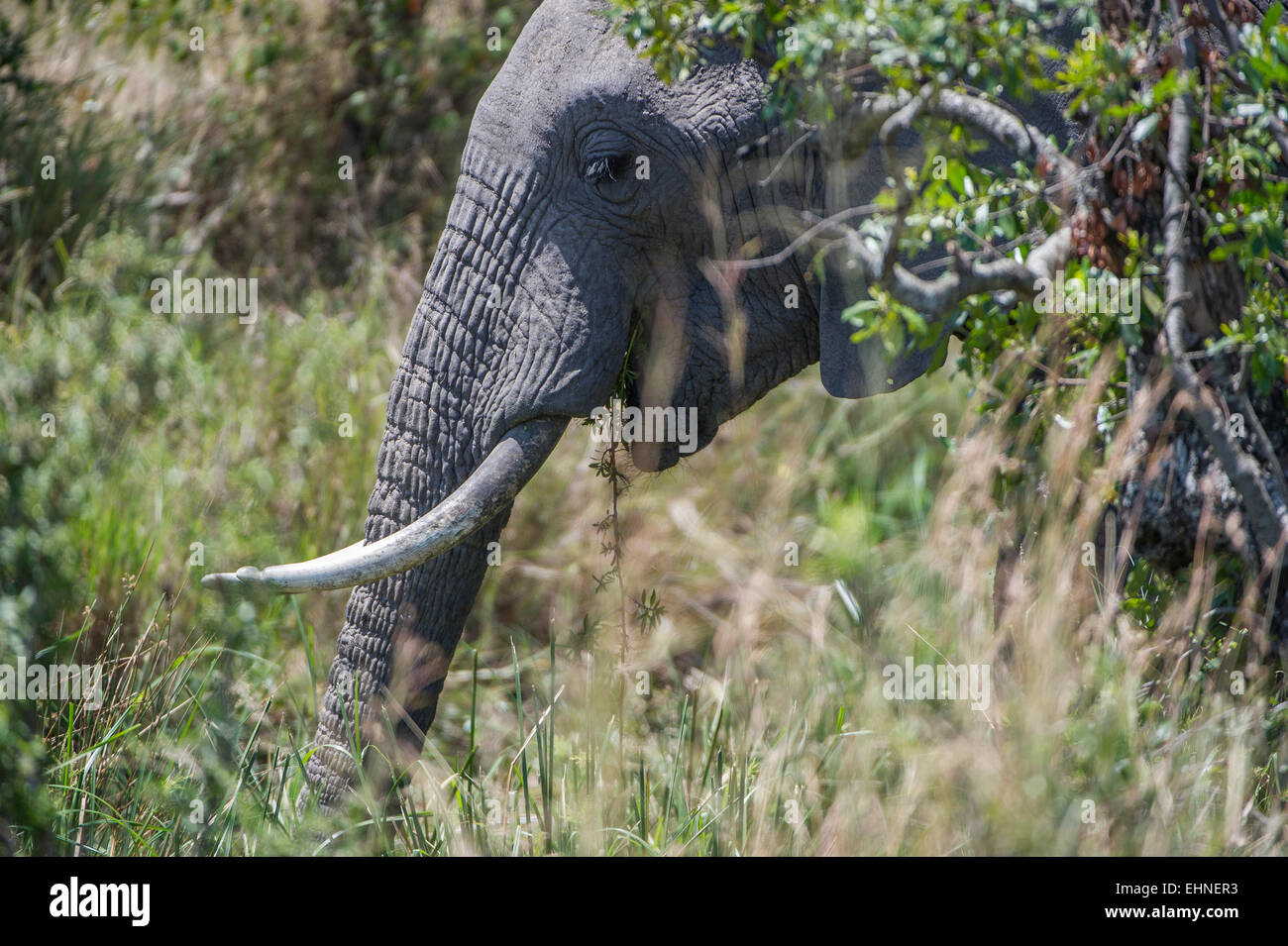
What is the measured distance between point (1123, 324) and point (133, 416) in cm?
406

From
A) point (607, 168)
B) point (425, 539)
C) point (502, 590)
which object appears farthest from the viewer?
point (502, 590)

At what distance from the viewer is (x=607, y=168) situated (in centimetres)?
349

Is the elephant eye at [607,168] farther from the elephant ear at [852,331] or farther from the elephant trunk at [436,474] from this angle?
the elephant ear at [852,331]

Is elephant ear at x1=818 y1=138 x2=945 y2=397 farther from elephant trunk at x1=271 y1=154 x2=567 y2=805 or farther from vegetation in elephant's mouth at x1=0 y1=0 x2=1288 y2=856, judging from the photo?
elephant trunk at x1=271 y1=154 x2=567 y2=805

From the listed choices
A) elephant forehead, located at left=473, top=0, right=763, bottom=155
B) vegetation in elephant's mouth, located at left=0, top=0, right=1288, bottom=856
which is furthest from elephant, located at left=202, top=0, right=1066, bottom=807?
vegetation in elephant's mouth, located at left=0, top=0, right=1288, bottom=856

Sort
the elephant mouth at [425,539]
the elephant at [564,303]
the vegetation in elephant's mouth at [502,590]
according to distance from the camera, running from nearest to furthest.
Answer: the vegetation in elephant's mouth at [502,590] < the elephant mouth at [425,539] < the elephant at [564,303]

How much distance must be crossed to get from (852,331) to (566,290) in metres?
0.72

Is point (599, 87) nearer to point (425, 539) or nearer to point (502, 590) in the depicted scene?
point (425, 539)

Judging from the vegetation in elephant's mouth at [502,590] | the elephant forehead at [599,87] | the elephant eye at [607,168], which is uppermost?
the elephant forehead at [599,87]

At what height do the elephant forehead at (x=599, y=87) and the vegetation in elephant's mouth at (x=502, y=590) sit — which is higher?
the elephant forehead at (x=599, y=87)

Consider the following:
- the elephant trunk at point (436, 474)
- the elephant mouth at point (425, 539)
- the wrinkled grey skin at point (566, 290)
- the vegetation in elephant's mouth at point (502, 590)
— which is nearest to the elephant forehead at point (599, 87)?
the wrinkled grey skin at point (566, 290)

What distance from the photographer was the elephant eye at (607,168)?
348 cm

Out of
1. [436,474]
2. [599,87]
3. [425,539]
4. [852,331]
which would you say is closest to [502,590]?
[436,474]

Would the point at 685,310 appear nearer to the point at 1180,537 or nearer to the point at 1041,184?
the point at 1041,184
